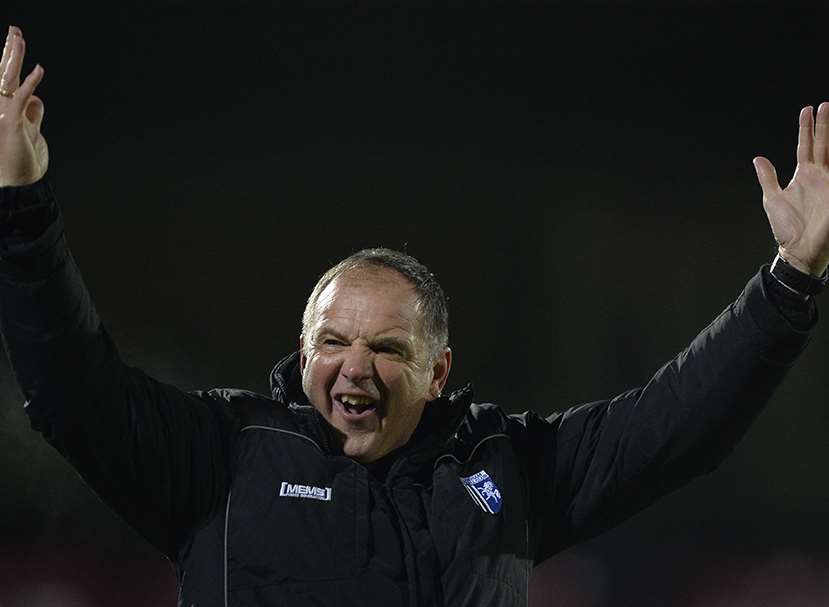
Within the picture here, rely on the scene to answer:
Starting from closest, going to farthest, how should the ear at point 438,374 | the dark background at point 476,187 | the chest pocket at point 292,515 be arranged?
1. the chest pocket at point 292,515
2. the ear at point 438,374
3. the dark background at point 476,187

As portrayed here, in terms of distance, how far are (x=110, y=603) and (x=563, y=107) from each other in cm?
216

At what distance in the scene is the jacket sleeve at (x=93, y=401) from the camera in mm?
1318

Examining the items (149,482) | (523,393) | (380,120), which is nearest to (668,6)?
(380,120)

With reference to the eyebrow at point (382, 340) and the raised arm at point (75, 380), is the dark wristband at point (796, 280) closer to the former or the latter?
the eyebrow at point (382, 340)

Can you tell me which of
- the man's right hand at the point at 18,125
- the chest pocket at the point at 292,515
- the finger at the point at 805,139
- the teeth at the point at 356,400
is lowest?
the chest pocket at the point at 292,515

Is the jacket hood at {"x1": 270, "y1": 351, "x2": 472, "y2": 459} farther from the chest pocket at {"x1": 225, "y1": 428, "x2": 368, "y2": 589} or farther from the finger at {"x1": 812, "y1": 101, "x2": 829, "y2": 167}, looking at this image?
the finger at {"x1": 812, "y1": 101, "x2": 829, "y2": 167}

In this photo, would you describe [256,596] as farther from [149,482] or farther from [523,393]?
[523,393]

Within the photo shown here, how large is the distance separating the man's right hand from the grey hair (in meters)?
0.55

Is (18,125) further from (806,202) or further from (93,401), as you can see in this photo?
(806,202)

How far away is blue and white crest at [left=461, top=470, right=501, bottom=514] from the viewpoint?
1.65m

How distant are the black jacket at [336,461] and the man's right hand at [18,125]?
2cm

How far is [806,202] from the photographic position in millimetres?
1650

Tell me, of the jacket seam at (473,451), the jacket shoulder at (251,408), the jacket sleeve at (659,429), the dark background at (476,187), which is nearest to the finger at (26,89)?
the jacket shoulder at (251,408)

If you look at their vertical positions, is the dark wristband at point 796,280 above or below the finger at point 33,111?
below
